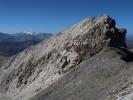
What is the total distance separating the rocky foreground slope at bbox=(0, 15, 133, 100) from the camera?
23.2 metres

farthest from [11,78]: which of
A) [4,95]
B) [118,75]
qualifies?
[118,75]

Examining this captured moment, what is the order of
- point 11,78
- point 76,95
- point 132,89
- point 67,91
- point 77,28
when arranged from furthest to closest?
1. point 11,78
2. point 77,28
3. point 67,91
4. point 76,95
5. point 132,89

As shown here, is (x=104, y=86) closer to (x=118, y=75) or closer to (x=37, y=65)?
(x=118, y=75)

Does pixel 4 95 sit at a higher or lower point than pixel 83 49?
lower

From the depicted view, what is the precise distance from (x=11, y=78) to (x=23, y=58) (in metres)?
2.56

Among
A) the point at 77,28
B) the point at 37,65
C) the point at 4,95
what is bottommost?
the point at 4,95

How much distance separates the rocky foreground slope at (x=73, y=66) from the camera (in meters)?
23.2

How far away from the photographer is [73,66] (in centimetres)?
2909

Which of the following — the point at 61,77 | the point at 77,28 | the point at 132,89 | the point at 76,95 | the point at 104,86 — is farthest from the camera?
the point at 77,28

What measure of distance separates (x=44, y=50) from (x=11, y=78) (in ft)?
15.7

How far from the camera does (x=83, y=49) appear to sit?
29.6 m

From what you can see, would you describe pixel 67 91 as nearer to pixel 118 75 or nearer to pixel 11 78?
pixel 118 75

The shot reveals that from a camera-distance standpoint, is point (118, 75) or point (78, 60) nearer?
point (118, 75)

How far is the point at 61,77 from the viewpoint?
28031 millimetres
